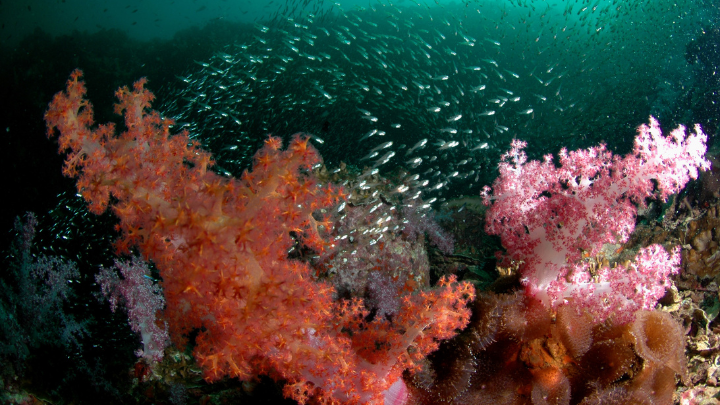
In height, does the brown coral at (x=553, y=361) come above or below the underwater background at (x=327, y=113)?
below

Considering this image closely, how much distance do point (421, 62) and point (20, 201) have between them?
17.5 metres

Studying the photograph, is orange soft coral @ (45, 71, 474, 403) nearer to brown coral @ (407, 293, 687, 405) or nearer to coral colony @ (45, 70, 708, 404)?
coral colony @ (45, 70, 708, 404)

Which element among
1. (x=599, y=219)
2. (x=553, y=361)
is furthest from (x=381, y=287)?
(x=599, y=219)

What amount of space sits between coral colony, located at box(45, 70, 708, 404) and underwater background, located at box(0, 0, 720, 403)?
134 cm

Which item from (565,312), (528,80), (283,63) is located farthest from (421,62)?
(565,312)

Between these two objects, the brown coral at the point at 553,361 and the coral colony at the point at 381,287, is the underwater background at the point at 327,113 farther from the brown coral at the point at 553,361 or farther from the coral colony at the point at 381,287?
the brown coral at the point at 553,361

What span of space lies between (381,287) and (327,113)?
23.3ft

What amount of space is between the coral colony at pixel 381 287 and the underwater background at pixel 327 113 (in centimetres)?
134

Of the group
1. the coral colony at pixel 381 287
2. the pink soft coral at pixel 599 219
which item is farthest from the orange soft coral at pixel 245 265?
the pink soft coral at pixel 599 219

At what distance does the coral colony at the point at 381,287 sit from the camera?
2.43 m

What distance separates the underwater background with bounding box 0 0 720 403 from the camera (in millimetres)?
4945

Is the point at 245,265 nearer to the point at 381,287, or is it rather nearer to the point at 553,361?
the point at 381,287

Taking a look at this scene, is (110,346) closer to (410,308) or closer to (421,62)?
(410,308)

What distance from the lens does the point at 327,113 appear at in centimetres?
970
